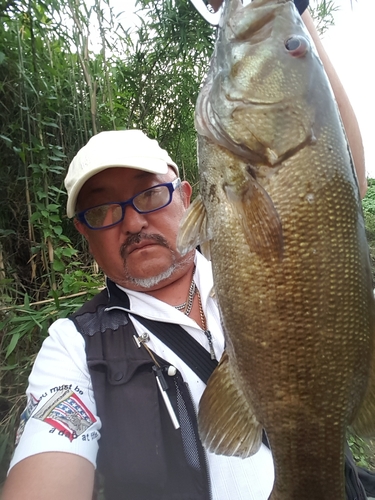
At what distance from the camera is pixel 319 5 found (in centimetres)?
475

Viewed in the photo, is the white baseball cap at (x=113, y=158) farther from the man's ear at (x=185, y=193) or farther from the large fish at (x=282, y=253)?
the large fish at (x=282, y=253)

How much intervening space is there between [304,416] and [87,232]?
144 cm

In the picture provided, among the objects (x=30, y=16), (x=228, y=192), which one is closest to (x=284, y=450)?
(x=228, y=192)

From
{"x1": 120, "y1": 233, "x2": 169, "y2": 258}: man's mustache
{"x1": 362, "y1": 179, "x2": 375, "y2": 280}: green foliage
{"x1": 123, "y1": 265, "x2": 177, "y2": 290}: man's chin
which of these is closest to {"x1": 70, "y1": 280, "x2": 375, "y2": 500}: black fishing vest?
{"x1": 123, "y1": 265, "x2": 177, "y2": 290}: man's chin

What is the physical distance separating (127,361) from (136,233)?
0.60 m

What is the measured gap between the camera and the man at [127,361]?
137 cm

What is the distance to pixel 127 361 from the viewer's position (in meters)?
1.65

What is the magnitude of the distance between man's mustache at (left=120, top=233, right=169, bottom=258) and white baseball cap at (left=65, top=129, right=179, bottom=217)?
0.32 metres

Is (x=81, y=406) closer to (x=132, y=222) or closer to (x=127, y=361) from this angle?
(x=127, y=361)

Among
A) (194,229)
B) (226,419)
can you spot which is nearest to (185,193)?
(194,229)

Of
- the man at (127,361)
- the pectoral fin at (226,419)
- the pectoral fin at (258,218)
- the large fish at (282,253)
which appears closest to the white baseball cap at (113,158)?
the man at (127,361)

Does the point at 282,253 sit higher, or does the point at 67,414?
the point at 282,253

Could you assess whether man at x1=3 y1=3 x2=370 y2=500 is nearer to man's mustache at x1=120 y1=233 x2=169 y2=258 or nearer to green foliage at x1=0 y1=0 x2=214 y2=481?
man's mustache at x1=120 y1=233 x2=169 y2=258

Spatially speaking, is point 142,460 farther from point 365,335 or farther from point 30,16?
point 30,16
